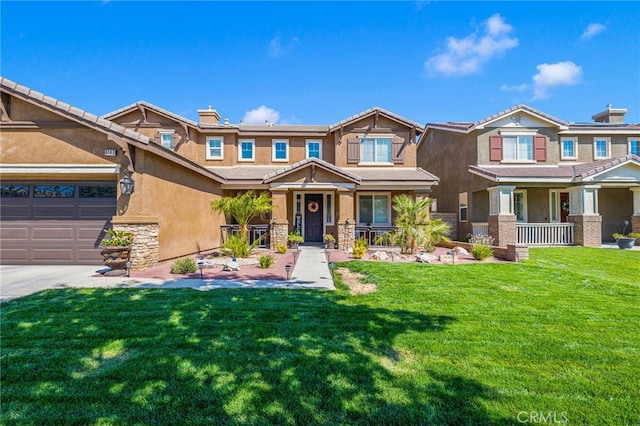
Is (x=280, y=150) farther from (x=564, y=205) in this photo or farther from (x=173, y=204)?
(x=564, y=205)

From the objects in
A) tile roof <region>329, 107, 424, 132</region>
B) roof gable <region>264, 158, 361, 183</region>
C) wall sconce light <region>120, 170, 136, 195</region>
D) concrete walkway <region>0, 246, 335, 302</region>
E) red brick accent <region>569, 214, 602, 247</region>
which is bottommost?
concrete walkway <region>0, 246, 335, 302</region>

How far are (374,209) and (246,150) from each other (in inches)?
332

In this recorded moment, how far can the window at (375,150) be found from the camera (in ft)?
58.7

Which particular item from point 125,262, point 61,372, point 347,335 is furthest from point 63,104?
point 347,335

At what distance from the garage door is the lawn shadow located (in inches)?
173

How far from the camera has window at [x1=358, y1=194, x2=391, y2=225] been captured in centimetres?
1731

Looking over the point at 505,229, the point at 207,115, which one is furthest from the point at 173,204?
the point at 505,229

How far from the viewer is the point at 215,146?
1808 cm

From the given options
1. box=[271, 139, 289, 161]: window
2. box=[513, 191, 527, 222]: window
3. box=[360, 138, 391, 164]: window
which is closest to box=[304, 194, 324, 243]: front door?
box=[271, 139, 289, 161]: window

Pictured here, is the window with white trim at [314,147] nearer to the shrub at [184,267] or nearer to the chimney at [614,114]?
the shrub at [184,267]

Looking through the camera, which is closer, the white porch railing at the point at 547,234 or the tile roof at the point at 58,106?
the tile roof at the point at 58,106

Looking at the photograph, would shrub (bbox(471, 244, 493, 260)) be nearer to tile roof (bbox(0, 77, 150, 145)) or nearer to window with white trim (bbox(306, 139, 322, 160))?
window with white trim (bbox(306, 139, 322, 160))

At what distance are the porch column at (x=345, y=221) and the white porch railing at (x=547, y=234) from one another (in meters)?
9.26

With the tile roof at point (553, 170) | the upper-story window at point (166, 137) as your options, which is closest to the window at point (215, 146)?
the upper-story window at point (166, 137)
